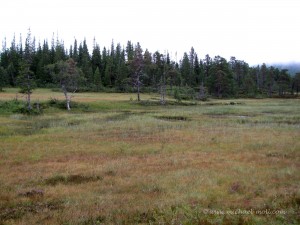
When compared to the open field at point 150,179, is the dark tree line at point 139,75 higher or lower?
higher

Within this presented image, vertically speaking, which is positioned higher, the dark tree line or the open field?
the dark tree line

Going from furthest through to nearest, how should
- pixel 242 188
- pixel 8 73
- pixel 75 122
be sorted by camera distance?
pixel 8 73
pixel 75 122
pixel 242 188

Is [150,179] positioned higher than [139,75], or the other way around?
[139,75]

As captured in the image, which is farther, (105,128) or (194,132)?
(105,128)

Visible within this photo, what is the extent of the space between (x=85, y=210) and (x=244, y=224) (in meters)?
5.12

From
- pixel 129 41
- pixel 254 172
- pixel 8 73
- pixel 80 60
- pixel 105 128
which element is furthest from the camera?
pixel 129 41

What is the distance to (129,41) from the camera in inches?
5955

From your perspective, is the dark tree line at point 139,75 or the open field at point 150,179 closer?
the open field at point 150,179

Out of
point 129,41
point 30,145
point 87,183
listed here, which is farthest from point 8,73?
point 87,183

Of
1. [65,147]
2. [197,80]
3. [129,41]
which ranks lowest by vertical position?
[65,147]

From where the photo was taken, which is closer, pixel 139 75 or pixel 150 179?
pixel 150 179

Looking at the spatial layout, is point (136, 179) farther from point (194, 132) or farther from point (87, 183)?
point (194, 132)

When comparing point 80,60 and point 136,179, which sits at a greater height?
point 80,60

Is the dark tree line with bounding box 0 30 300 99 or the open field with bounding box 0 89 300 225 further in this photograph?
the dark tree line with bounding box 0 30 300 99
